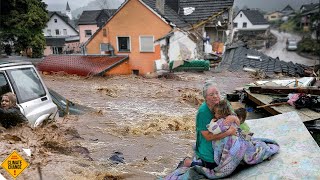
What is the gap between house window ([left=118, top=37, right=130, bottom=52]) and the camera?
2388cm

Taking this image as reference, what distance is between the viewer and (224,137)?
388 centimetres

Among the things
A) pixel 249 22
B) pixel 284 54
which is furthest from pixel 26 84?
pixel 249 22

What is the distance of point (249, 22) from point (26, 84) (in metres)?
69.8

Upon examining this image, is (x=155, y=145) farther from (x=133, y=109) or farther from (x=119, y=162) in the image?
(x=133, y=109)

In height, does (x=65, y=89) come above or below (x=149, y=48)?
below

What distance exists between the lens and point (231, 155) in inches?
153

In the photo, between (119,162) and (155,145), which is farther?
(155,145)

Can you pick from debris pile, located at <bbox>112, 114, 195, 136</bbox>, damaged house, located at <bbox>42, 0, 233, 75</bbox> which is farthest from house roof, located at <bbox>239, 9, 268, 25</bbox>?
debris pile, located at <bbox>112, 114, 195, 136</bbox>

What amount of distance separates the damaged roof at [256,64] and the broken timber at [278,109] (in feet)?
32.8

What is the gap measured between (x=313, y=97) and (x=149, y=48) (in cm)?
1608

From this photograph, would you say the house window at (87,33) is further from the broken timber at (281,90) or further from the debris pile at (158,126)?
the broken timber at (281,90)

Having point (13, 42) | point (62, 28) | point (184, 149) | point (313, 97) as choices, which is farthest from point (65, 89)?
point (62, 28)

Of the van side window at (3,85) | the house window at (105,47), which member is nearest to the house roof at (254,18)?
the house window at (105,47)

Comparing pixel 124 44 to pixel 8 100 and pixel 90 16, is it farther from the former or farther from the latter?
pixel 90 16
